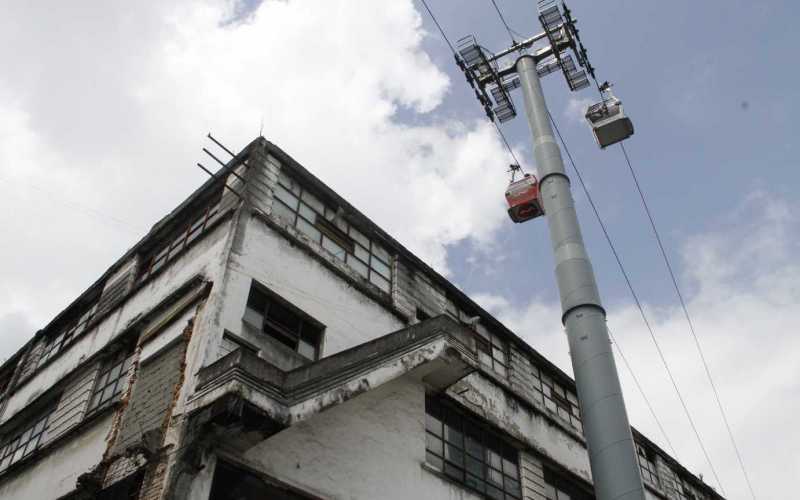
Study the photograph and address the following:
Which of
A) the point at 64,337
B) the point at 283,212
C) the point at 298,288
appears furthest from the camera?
the point at 64,337

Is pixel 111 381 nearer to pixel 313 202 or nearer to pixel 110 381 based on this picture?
pixel 110 381

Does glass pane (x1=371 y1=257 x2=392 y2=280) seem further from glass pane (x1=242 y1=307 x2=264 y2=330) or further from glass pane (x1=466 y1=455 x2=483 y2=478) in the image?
glass pane (x1=466 y1=455 x2=483 y2=478)

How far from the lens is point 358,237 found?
53.2 ft

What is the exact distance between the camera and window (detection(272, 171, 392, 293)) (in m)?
14.8

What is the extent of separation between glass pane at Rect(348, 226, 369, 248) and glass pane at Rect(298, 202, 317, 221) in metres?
1.13

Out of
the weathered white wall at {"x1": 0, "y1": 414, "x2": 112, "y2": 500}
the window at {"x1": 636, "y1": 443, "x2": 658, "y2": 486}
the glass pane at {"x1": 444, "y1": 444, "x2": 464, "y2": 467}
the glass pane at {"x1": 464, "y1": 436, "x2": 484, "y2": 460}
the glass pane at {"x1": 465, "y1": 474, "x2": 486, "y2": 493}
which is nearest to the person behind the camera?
the weathered white wall at {"x1": 0, "y1": 414, "x2": 112, "y2": 500}

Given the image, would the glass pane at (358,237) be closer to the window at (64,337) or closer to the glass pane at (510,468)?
the glass pane at (510,468)

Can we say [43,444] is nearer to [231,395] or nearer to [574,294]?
[231,395]

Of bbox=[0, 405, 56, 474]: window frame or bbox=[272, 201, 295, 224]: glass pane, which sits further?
bbox=[0, 405, 56, 474]: window frame

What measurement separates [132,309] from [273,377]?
5.93m

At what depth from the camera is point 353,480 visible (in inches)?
454

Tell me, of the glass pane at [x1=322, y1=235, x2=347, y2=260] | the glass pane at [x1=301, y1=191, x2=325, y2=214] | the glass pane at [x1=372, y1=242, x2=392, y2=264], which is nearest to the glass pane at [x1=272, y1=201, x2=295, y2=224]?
the glass pane at [x1=301, y1=191, x2=325, y2=214]

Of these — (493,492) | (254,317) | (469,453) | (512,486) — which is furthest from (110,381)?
(512,486)

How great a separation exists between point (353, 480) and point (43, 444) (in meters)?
6.86
